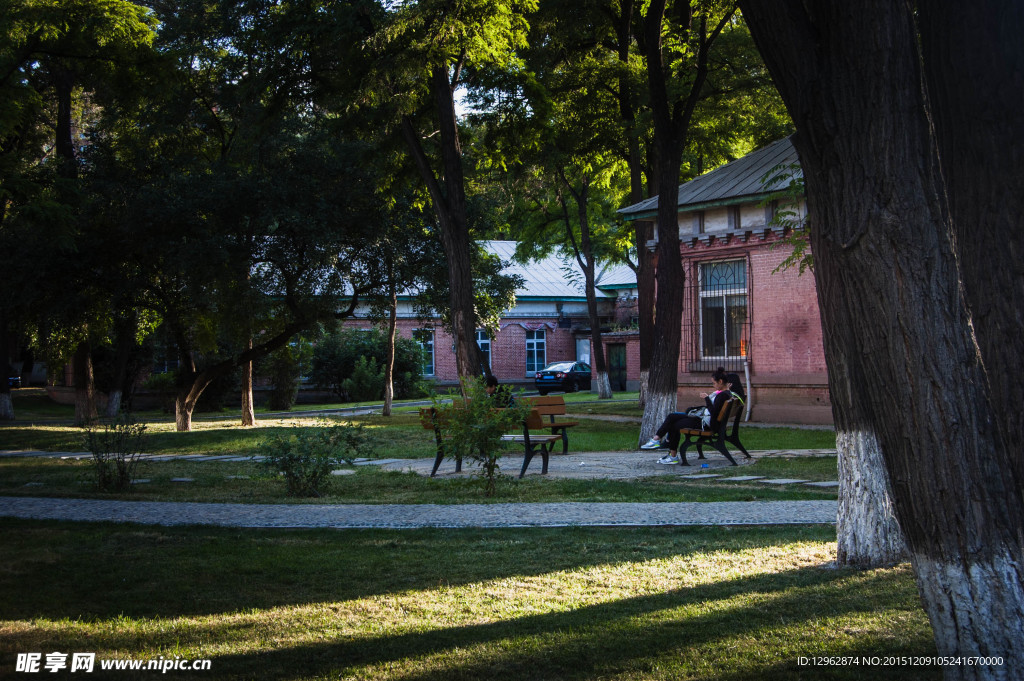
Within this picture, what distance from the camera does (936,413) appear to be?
374cm

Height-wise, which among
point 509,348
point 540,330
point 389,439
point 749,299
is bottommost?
point 389,439

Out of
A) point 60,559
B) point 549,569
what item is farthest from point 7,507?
point 549,569

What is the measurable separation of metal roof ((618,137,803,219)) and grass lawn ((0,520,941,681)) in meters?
14.1

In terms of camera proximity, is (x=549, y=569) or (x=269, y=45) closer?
(x=549, y=569)

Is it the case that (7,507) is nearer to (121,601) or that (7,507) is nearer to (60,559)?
(60,559)

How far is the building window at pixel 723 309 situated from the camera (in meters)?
21.9

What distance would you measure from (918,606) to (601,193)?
28.4 m

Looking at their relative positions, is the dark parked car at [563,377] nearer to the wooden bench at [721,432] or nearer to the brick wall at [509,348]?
the brick wall at [509,348]

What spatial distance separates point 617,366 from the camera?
4478 centimetres

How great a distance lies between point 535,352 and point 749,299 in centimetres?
2707

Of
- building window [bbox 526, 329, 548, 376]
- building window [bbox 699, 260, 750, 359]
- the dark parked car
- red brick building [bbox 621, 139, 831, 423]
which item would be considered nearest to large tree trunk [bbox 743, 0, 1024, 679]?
red brick building [bbox 621, 139, 831, 423]

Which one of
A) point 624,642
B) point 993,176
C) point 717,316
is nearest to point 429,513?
point 624,642

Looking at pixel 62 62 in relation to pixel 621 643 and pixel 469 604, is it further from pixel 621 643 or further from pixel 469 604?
pixel 621 643

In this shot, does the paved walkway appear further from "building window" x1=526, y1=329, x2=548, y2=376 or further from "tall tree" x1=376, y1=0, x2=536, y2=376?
"building window" x1=526, y1=329, x2=548, y2=376
